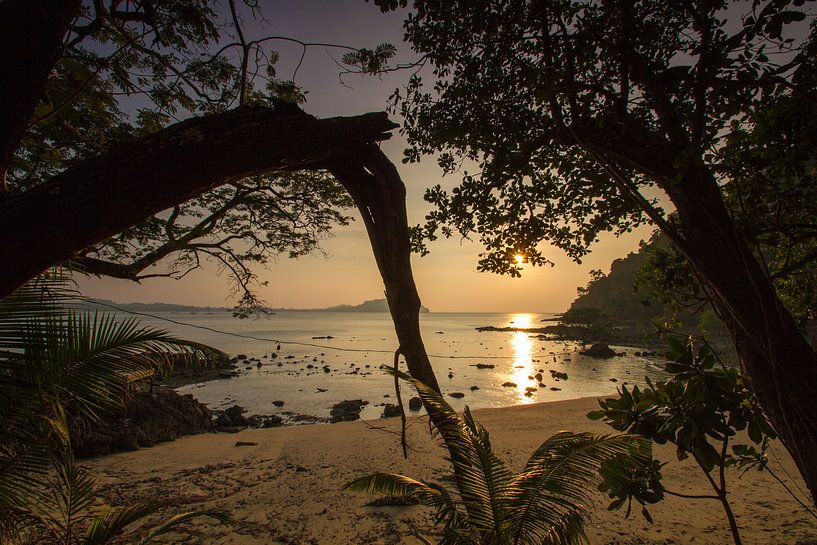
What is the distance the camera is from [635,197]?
2041 mm

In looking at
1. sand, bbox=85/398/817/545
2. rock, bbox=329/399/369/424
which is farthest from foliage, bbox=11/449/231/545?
rock, bbox=329/399/369/424

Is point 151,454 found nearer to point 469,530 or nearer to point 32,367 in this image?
point 32,367

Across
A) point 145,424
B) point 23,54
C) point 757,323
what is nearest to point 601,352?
point 145,424

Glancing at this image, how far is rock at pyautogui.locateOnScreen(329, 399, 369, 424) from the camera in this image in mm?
13731

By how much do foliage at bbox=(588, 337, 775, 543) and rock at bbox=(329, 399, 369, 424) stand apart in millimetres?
12646

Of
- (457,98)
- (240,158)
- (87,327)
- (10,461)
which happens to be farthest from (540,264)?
(10,461)

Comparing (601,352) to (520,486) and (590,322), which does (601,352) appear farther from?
(520,486)

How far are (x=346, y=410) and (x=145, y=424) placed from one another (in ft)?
24.1

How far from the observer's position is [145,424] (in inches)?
376

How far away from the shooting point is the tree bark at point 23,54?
4.94 ft

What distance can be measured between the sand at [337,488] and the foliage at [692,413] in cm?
279

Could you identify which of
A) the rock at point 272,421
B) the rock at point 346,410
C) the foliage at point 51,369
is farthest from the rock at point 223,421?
the foliage at point 51,369

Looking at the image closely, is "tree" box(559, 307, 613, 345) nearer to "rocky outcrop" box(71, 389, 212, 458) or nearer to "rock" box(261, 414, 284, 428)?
"rock" box(261, 414, 284, 428)

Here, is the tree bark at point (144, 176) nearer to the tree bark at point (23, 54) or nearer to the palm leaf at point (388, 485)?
the tree bark at point (23, 54)
